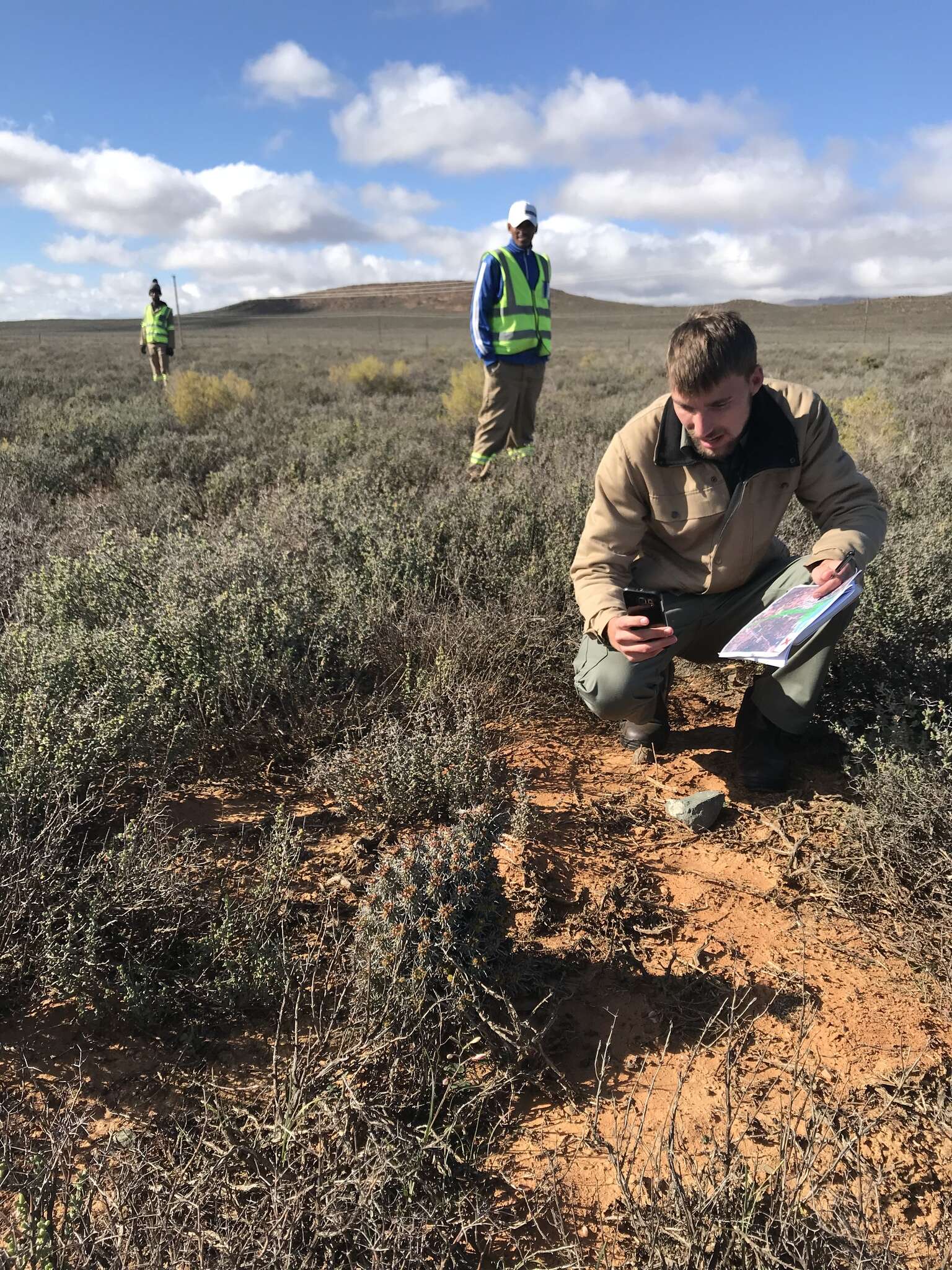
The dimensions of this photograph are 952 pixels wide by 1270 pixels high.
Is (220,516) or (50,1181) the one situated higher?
(220,516)

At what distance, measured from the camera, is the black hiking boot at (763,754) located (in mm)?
2613

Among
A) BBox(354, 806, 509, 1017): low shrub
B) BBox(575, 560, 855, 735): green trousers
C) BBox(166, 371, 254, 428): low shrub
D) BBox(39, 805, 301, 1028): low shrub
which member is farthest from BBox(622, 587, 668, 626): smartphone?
BBox(166, 371, 254, 428): low shrub

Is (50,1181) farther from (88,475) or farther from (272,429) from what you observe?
(272,429)

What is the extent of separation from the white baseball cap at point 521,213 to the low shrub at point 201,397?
209 inches

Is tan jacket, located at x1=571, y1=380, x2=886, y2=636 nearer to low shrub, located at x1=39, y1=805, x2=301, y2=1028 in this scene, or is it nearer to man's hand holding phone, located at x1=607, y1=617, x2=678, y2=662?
man's hand holding phone, located at x1=607, y1=617, x2=678, y2=662

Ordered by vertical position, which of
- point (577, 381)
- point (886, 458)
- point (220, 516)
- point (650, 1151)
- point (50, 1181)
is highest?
point (577, 381)

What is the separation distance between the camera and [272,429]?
8.28m

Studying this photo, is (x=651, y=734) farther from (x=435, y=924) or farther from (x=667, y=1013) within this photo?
(x=435, y=924)

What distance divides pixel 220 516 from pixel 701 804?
4.37 meters

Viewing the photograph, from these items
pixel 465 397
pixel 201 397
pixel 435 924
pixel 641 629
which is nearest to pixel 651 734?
pixel 641 629

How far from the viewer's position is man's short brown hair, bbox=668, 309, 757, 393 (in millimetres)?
2148

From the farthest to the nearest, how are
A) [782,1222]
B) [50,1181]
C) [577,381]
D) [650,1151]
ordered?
[577,381]
[650,1151]
[50,1181]
[782,1222]

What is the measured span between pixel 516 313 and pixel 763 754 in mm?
4475

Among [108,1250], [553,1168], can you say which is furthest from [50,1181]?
[553,1168]
